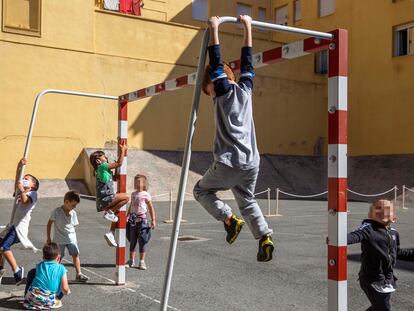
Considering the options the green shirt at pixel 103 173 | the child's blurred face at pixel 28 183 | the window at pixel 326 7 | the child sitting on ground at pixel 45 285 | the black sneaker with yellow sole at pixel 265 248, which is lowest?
the child sitting on ground at pixel 45 285

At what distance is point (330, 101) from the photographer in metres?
4.26

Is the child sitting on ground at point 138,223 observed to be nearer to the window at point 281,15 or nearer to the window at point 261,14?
the window at point 281,15

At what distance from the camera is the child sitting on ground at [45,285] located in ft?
20.9

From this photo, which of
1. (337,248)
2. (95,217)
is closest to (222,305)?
(337,248)

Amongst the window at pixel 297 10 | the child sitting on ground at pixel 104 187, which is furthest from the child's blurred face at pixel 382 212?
the window at pixel 297 10

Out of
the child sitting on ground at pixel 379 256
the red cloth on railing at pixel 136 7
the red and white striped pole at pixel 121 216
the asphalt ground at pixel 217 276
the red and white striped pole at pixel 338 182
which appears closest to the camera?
the red and white striped pole at pixel 338 182

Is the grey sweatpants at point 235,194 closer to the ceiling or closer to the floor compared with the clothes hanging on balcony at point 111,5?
closer to the floor

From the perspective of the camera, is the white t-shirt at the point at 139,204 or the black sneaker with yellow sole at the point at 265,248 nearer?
the black sneaker with yellow sole at the point at 265,248

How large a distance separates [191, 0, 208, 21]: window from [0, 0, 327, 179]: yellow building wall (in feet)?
1.65

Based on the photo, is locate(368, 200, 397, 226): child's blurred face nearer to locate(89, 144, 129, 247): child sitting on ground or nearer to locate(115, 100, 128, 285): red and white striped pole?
locate(89, 144, 129, 247): child sitting on ground

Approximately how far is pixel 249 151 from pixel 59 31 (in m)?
21.4

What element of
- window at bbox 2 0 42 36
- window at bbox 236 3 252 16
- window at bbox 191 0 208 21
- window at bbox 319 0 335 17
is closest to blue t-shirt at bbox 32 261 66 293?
window at bbox 2 0 42 36

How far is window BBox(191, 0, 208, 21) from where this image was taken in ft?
101

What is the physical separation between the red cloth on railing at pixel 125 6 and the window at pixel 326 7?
1030cm
